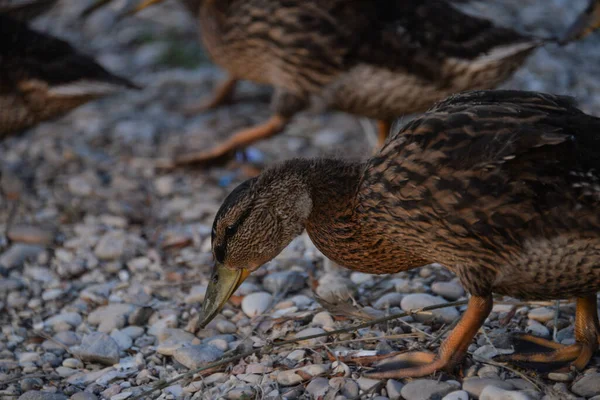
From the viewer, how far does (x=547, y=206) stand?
9.00ft

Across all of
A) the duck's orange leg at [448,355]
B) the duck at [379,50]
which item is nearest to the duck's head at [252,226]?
the duck's orange leg at [448,355]

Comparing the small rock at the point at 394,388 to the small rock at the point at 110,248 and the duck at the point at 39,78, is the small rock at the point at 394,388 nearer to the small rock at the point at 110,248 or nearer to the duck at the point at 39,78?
the small rock at the point at 110,248

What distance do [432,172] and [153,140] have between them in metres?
3.92

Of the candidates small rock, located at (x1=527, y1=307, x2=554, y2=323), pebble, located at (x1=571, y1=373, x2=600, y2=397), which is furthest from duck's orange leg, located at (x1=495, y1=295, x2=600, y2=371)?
small rock, located at (x1=527, y1=307, x2=554, y2=323)

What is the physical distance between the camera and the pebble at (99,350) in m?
3.58

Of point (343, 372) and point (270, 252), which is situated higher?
point (270, 252)

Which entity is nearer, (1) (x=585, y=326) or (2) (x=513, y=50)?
(1) (x=585, y=326)

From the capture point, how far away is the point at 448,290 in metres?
3.72

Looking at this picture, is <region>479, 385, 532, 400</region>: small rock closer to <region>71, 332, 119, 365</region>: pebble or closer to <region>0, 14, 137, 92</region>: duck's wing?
<region>71, 332, 119, 365</region>: pebble

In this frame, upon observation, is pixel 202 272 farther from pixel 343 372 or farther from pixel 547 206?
pixel 547 206

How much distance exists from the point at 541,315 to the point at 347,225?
37.8 inches

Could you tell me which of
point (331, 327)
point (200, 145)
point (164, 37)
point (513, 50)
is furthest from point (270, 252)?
point (164, 37)

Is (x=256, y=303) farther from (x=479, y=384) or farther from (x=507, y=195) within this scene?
(x=507, y=195)

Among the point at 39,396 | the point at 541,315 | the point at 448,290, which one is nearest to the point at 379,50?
the point at 448,290
